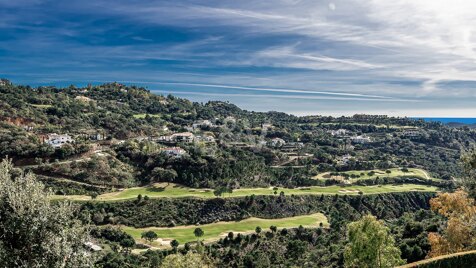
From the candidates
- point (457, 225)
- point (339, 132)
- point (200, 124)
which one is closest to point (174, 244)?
point (457, 225)

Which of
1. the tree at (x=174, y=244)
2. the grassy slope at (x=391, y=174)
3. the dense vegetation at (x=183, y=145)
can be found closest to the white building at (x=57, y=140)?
the dense vegetation at (x=183, y=145)

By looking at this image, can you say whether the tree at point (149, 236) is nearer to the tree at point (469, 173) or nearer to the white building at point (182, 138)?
the tree at point (469, 173)

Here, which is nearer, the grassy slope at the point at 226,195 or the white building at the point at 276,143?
the grassy slope at the point at 226,195

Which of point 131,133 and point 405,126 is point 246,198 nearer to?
point 131,133

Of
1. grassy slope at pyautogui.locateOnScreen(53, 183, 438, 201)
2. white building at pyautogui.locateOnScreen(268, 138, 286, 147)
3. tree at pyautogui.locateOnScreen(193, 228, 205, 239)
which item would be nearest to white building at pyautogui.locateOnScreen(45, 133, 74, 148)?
grassy slope at pyautogui.locateOnScreen(53, 183, 438, 201)

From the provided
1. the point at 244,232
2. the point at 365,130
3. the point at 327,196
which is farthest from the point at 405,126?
the point at 244,232

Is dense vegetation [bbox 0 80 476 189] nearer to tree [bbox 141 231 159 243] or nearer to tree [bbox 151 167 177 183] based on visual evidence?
tree [bbox 151 167 177 183]
